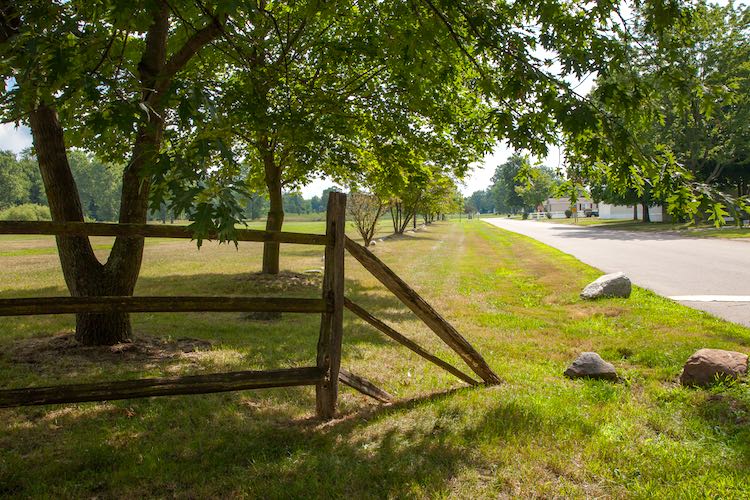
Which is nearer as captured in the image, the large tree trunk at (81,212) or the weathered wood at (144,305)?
the weathered wood at (144,305)

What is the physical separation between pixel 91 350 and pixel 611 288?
10221 millimetres

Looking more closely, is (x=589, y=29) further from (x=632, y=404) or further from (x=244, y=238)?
(x=244, y=238)

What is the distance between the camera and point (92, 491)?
341cm

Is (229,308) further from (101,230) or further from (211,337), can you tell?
(211,337)

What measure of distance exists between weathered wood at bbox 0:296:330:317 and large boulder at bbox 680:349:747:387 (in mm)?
4185

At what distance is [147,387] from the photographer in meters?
3.71

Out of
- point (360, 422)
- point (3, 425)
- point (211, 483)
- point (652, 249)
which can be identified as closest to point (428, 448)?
point (360, 422)

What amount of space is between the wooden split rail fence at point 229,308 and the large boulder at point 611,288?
295 inches

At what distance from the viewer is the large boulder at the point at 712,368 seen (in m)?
5.30

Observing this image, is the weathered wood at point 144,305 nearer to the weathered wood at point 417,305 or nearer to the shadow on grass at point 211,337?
the weathered wood at point 417,305

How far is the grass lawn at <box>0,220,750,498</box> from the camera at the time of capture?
351cm

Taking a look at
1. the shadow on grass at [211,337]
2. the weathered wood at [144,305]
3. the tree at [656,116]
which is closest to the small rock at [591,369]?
the tree at [656,116]

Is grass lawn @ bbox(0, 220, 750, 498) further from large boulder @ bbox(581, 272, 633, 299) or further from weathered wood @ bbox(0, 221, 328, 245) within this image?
large boulder @ bbox(581, 272, 633, 299)

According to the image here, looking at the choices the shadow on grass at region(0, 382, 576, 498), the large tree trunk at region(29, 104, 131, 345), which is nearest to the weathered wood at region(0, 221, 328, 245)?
the shadow on grass at region(0, 382, 576, 498)
